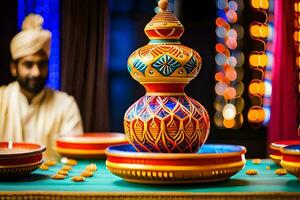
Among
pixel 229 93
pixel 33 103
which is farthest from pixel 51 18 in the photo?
pixel 229 93

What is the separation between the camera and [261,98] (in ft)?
17.9

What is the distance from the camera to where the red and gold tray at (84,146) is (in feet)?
7.48

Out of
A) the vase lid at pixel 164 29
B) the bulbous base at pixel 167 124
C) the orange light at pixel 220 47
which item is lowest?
the bulbous base at pixel 167 124

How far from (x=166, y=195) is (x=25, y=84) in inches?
96.9

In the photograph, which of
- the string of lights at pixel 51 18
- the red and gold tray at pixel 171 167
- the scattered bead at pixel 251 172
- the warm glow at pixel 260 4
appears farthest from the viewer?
the warm glow at pixel 260 4

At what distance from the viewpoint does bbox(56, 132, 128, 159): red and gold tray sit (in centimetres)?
228

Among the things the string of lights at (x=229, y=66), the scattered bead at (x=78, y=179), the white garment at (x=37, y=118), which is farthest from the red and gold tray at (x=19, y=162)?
the string of lights at (x=229, y=66)

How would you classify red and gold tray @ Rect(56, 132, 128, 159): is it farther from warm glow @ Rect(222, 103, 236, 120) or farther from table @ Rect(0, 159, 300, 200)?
warm glow @ Rect(222, 103, 236, 120)

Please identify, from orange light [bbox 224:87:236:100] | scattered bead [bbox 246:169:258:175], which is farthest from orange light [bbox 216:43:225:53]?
scattered bead [bbox 246:169:258:175]

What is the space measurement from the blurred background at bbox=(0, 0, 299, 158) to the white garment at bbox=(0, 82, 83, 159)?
1.33 meters

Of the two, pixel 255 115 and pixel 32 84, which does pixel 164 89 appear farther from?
pixel 255 115

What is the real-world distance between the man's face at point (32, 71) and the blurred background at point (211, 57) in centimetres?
134

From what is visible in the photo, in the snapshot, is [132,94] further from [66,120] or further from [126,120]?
[126,120]

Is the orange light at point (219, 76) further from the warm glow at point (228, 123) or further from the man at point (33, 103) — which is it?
the man at point (33, 103)
